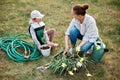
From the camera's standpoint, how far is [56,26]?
6152 mm

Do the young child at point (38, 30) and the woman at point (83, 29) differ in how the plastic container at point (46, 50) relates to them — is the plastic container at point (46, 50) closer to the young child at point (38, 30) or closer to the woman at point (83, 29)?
the young child at point (38, 30)

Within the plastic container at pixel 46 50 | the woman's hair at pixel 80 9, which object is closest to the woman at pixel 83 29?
the woman's hair at pixel 80 9

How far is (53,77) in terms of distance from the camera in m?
4.67

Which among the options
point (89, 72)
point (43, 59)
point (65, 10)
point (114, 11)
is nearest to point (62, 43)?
point (43, 59)

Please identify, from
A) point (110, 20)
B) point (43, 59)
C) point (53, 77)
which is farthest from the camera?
point (110, 20)

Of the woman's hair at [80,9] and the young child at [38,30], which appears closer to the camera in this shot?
the woman's hair at [80,9]

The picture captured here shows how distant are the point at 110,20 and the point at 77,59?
2.09 m

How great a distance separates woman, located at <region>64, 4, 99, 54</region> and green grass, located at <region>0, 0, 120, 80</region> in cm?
46

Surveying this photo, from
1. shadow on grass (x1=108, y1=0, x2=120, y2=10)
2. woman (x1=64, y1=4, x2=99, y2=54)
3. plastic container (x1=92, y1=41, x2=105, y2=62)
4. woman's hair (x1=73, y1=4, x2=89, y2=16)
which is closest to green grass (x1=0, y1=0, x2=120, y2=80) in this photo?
shadow on grass (x1=108, y1=0, x2=120, y2=10)

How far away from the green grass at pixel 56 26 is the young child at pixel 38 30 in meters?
0.28

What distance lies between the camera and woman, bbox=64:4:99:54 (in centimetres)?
455

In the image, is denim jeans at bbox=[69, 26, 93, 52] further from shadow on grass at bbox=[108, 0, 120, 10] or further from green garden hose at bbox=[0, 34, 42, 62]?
shadow on grass at bbox=[108, 0, 120, 10]

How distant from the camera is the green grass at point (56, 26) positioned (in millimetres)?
4746

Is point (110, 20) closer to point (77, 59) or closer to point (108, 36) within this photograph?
point (108, 36)
